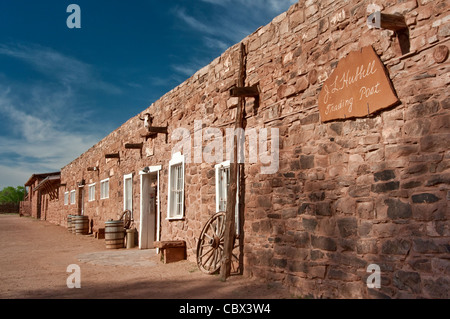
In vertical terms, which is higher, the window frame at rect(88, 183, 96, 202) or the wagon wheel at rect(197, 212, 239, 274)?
the window frame at rect(88, 183, 96, 202)

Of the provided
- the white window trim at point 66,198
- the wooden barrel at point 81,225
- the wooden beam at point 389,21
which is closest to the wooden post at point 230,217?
the wooden beam at point 389,21

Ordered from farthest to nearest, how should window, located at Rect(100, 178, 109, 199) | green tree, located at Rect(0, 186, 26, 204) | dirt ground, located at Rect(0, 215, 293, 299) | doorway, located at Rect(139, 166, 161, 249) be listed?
green tree, located at Rect(0, 186, 26, 204) → window, located at Rect(100, 178, 109, 199) → doorway, located at Rect(139, 166, 161, 249) → dirt ground, located at Rect(0, 215, 293, 299)

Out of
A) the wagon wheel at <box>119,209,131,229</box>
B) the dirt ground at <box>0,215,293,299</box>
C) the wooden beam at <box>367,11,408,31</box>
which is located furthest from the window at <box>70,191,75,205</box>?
the wooden beam at <box>367,11,408,31</box>

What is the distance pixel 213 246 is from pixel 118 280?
1.58 metres

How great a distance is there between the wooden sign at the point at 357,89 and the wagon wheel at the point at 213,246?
8.87ft

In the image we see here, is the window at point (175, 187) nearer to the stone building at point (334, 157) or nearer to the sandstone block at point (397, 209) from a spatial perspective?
the stone building at point (334, 157)

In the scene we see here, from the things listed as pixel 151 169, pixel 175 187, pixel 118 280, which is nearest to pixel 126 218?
pixel 151 169

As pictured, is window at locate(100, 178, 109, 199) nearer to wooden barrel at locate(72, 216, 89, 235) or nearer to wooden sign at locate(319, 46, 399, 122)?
wooden barrel at locate(72, 216, 89, 235)

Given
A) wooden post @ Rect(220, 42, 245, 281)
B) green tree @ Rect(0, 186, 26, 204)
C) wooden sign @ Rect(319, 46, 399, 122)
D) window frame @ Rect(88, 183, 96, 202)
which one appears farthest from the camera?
green tree @ Rect(0, 186, 26, 204)

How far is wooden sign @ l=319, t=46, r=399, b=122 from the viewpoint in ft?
13.5

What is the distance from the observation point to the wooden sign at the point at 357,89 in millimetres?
4125

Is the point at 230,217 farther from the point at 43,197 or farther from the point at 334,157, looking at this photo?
the point at 43,197

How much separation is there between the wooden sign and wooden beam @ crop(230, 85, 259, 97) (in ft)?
4.85

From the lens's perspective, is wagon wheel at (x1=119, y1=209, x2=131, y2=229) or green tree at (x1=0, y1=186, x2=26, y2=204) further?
green tree at (x1=0, y1=186, x2=26, y2=204)
